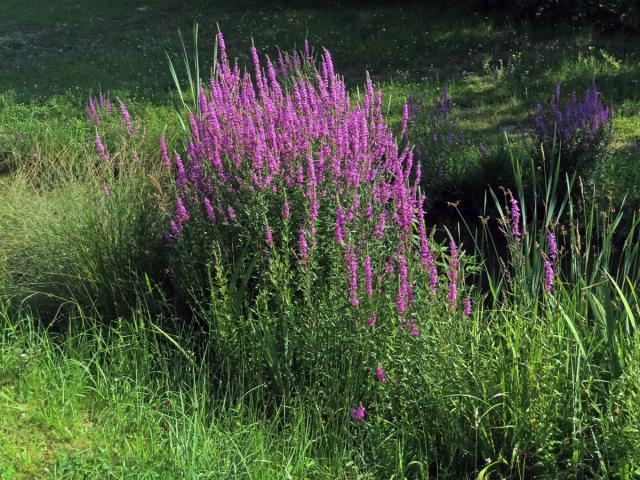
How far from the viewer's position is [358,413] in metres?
2.85

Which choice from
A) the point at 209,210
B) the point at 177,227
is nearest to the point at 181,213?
the point at 177,227

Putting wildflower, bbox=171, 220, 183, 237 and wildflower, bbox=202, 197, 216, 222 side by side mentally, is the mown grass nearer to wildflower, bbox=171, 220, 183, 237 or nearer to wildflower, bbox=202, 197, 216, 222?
wildflower, bbox=171, 220, 183, 237

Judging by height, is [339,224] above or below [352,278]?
above

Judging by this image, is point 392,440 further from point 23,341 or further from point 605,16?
point 605,16

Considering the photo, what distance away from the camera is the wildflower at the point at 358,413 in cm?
282

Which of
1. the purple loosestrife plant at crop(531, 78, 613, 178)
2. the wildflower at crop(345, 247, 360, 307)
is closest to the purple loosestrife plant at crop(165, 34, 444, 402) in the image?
the wildflower at crop(345, 247, 360, 307)

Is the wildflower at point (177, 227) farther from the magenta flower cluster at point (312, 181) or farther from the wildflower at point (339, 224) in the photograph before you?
the wildflower at point (339, 224)

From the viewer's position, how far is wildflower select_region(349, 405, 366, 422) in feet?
9.26

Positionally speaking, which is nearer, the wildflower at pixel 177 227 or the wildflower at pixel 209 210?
the wildflower at pixel 209 210

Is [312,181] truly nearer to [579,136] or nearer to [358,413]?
[358,413]

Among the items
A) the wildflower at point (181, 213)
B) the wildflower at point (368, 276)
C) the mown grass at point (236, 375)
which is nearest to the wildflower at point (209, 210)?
the wildflower at point (181, 213)

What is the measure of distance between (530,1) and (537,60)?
5.11ft

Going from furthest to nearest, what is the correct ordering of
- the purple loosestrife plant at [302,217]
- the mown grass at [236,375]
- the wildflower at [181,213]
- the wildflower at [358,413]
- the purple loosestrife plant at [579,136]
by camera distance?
the purple loosestrife plant at [579,136]
the wildflower at [181,213]
the purple loosestrife plant at [302,217]
the wildflower at [358,413]
the mown grass at [236,375]

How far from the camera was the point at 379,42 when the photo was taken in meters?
10.7
